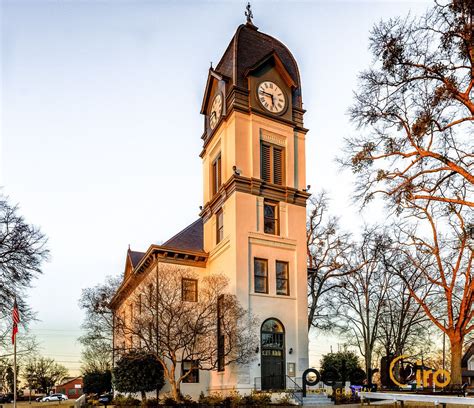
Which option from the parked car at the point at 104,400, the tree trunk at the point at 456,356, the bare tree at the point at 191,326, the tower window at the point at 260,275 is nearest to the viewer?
the tree trunk at the point at 456,356

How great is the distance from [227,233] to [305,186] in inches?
246

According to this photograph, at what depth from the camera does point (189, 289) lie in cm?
3303

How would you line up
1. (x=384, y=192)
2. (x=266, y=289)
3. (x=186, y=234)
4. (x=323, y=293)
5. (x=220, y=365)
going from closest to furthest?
1. (x=384, y=192)
2. (x=220, y=365)
3. (x=266, y=289)
4. (x=186, y=234)
5. (x=323, y=293)

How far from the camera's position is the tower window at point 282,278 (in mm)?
31552

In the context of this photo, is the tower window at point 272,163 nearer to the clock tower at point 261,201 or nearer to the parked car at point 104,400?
the clock tower at point 261,201

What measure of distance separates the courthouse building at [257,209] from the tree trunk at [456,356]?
8028mm

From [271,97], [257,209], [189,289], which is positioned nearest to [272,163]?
[257,209]

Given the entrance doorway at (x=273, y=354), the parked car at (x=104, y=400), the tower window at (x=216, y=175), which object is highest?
the tower window at (x=216, y=175)

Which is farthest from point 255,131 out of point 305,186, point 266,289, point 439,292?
point 439,292

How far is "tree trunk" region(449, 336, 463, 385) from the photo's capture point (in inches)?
984

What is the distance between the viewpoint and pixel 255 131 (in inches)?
1276

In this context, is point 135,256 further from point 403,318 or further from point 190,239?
point 403,318

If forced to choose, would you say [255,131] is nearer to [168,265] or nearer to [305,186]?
[305,186]

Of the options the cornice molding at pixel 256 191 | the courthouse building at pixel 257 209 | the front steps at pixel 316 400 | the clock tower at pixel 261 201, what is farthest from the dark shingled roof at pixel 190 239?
the front steps at pixel 316 400
